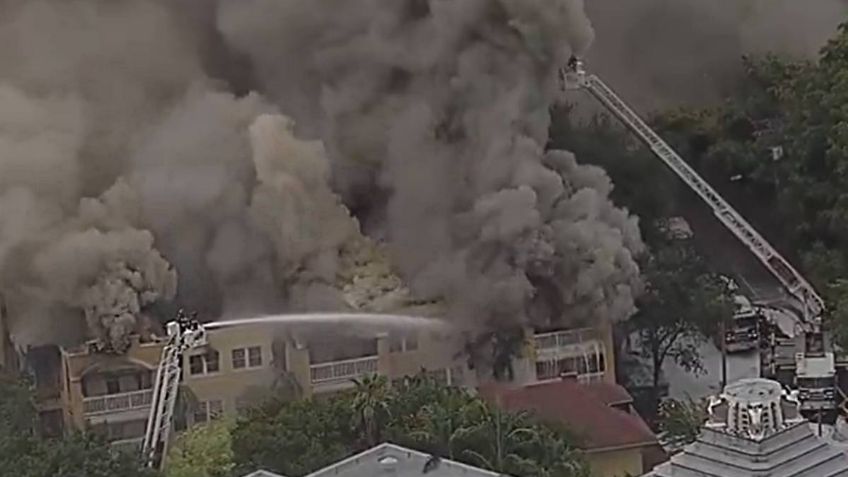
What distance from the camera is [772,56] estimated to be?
2847cm

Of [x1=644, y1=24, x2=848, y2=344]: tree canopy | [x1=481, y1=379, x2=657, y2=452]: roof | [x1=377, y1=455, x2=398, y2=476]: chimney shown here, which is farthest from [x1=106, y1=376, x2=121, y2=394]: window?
[x1=644, y1=24, x2=848, y2=344]: tree canopy

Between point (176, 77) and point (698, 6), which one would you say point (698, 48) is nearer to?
point (698, 6)

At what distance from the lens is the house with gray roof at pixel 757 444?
15.5 m

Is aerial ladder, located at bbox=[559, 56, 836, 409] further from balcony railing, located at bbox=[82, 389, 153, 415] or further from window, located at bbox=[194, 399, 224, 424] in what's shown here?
balcony railing, located at bbox=[82, 389, 153, 415]

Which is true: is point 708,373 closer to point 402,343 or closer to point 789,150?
point 402,343

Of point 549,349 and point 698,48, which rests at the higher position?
point 698,48

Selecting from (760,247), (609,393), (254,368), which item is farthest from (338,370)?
(760,247)

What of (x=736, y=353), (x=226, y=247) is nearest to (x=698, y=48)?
(x=736, y=353)

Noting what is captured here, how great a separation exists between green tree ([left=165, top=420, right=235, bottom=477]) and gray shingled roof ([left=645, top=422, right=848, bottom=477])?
4.60m

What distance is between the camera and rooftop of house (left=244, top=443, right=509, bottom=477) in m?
16.5

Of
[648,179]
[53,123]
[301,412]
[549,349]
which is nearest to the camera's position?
[301,412]

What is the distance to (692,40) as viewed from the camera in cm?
2931

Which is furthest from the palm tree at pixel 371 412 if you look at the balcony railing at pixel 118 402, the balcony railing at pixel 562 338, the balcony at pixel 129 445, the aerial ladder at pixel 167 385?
the balcony railing at pixel 562 338

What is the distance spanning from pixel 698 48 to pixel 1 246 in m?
12.0
